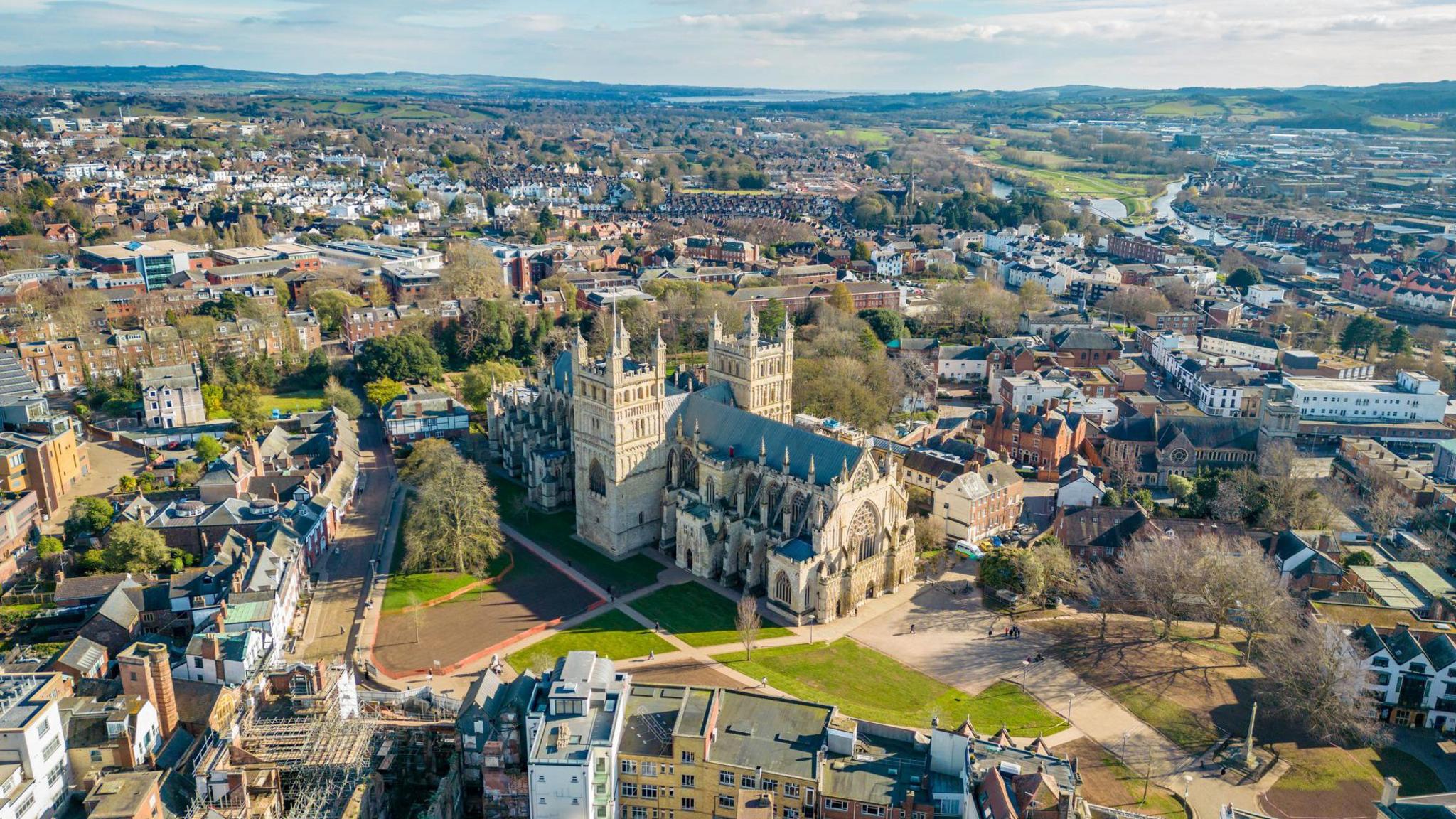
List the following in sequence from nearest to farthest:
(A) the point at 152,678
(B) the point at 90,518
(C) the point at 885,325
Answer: (A) the point at 152,678
(B) the point at 90,518
(C) the point at 885,325

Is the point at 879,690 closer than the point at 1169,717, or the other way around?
the point at 1169,717

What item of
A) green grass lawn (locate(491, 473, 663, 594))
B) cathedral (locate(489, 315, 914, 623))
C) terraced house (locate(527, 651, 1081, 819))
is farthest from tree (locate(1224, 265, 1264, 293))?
terraced house (locate(527, 651, 1081, 819))

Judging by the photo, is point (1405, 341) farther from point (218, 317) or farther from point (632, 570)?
point (218, 317)

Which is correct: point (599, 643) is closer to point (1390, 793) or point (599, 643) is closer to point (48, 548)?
point (48, 548)

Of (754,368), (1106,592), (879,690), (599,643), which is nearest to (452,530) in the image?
(599,643)

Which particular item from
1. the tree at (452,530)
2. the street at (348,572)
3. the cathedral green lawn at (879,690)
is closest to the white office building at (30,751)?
the street at (348,572)

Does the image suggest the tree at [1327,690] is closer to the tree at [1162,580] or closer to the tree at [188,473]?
the tree at [1162,580]

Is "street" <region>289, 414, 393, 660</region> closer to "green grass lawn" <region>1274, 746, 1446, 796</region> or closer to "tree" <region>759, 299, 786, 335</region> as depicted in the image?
"green grass lawn" <region>1274, 746, 1446, 796</region>
